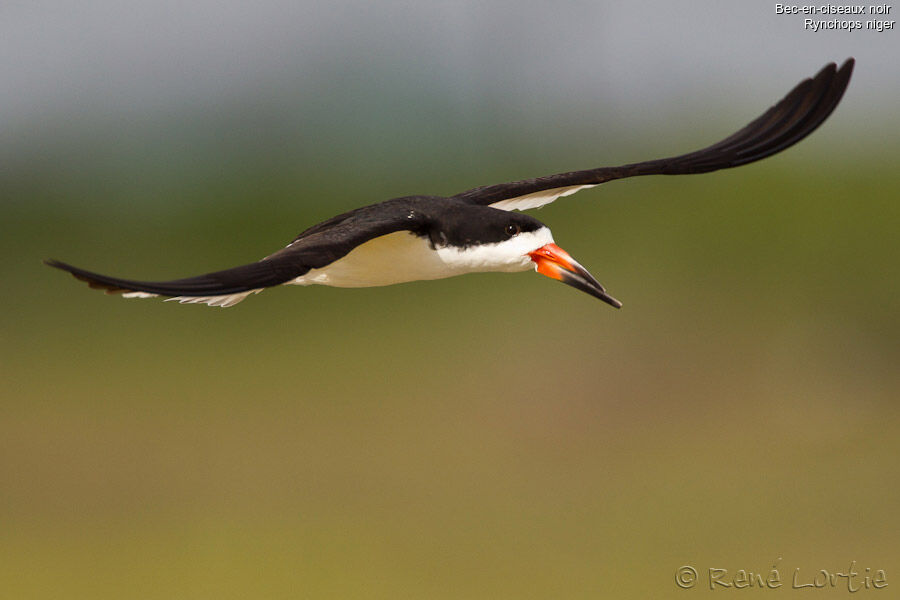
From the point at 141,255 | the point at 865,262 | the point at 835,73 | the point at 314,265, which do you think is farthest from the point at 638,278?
the point at 314,265

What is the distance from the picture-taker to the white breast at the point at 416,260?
7.92 m

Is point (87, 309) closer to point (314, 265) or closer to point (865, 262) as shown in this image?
point (865, 262)

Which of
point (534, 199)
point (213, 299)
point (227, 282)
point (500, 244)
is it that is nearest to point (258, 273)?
point (227, 282)

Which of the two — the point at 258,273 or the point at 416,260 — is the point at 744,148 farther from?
the point at 258,273

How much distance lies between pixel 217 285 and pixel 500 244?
204 cm

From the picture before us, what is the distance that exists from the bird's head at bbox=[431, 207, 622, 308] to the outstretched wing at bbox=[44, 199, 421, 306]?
11.5 inches

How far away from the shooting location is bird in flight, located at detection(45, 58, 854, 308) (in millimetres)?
6602

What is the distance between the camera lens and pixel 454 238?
7902 millimetres

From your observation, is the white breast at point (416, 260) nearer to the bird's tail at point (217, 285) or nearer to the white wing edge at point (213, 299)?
the white wing edge at point (213, 299)

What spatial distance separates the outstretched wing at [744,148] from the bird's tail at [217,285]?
2.77 metres

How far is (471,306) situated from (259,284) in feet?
101

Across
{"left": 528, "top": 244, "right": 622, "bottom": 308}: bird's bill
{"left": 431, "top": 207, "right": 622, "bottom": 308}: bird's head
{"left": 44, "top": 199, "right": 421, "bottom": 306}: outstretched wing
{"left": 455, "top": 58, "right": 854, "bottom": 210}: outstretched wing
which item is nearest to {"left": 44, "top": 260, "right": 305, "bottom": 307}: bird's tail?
{"left": 44, "top": 199, "right": 421, "bottom": 306}: outstretched wing

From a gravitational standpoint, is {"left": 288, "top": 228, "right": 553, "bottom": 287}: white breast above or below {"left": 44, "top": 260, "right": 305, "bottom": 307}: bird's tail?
above

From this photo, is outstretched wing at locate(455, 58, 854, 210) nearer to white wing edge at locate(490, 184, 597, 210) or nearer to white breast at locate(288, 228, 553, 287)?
white wing edge at locate(490, 184, 597, 210)
